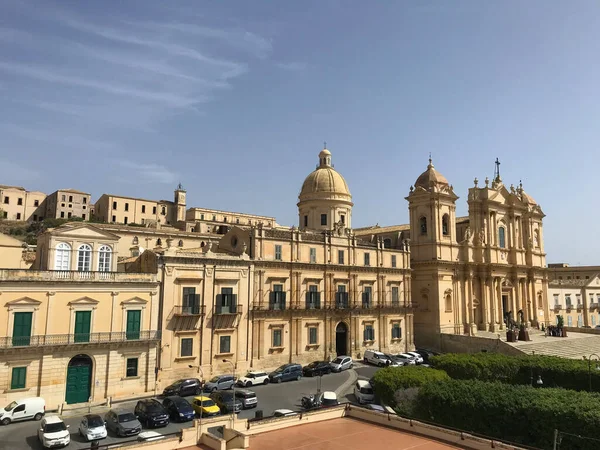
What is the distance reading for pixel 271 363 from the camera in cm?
4122

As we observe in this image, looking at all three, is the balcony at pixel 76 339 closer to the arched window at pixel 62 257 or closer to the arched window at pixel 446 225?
the arched window at pixel 62 257

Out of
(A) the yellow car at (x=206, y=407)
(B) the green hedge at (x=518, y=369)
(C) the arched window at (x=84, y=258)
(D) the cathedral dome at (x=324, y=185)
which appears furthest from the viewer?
(D) the cathedral dome at (x=324, y=185)

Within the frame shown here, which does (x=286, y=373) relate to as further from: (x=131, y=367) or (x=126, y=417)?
(x=126, y=417)

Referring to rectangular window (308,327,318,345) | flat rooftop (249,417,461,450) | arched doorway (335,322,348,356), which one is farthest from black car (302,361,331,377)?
flat rooftop (249,417,461,450)

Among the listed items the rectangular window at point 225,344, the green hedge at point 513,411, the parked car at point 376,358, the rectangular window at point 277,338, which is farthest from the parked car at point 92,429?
the parked car at point 376,358

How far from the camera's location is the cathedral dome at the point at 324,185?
56.8m

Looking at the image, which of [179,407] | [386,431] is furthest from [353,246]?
[386,431]

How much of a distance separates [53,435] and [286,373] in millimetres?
18750

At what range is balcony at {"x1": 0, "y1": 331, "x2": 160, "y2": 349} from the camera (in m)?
29.2

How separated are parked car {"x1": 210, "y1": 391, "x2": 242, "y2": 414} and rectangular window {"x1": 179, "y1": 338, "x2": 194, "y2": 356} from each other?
6.05 meters

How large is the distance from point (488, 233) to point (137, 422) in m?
47.5

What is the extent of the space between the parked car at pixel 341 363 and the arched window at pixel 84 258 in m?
20.9

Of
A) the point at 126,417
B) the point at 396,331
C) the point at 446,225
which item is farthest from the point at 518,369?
the point at 126,417

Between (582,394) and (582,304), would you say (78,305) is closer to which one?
(582,394)
